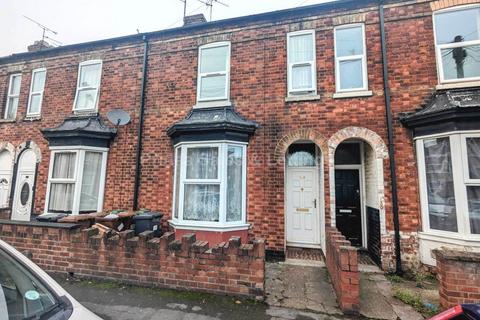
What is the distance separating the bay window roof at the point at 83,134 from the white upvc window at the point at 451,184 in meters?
8.22

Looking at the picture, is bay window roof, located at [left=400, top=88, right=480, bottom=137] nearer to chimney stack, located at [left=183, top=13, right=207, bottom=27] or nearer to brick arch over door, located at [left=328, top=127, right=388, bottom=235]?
brick arch over door, located at [left=328, top=127, right=388, bottom=235]

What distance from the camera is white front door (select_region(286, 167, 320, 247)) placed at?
22.3 ft

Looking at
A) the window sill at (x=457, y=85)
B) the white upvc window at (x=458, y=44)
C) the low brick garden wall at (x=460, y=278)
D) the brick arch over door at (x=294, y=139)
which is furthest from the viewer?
the brick arch over door at (x=294, y=139)

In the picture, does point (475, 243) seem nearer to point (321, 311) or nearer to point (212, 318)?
point (321, 311)

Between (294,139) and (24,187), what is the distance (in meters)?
8.86

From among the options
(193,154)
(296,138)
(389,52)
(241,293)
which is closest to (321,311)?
(241,293)

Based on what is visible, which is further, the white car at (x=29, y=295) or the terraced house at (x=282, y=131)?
the terraced house at (x=282, y=131)

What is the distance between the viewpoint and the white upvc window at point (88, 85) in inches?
320

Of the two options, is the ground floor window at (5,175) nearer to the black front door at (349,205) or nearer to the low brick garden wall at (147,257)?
the low brick garden wall at (147,257)

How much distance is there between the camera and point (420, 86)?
226 inches

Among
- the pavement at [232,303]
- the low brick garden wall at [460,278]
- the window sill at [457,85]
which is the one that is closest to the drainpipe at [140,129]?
the pavement at [232,303]

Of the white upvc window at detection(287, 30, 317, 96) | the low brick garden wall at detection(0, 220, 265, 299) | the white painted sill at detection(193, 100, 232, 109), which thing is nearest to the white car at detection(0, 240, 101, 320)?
the low brick garden wall at detection(0, 220, 265, 299)

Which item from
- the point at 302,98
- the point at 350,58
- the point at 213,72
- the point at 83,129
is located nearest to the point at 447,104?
the point at 350,58

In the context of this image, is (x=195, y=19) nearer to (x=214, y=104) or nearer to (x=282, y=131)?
(x=214, y=104)
